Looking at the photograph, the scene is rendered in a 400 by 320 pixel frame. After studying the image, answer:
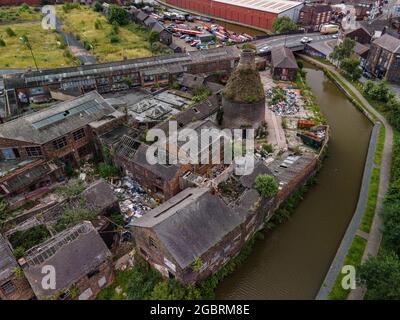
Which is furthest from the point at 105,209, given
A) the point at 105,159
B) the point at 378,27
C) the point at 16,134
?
the point at 378,27

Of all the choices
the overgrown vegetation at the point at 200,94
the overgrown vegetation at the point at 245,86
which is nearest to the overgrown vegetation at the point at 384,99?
the overgrown vegetation at the point at 245,86

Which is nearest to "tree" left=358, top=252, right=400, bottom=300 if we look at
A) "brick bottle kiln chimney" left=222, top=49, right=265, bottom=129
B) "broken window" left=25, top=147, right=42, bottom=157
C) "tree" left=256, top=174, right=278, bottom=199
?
"tree" left=256, top=174, right=278, bottom=199

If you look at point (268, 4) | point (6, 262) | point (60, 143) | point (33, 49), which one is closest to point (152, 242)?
point (6, 262)

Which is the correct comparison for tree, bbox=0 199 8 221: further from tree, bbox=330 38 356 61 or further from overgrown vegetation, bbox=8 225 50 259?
tree, bbox=330 38 356 61

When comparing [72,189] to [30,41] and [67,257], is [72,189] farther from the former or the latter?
[30,41]

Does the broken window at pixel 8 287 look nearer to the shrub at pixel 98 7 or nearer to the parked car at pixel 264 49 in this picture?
the parked car at pixel 264 49
